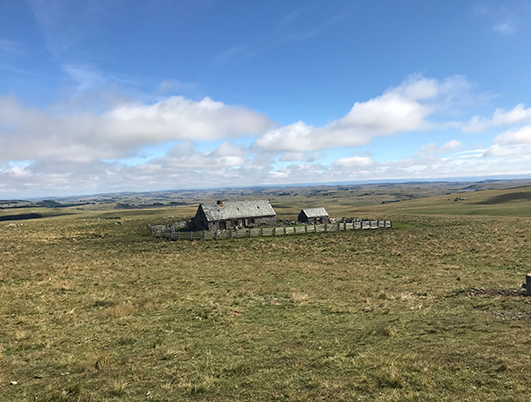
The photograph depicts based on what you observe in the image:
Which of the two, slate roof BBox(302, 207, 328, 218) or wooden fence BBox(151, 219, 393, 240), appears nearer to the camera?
wooden fence BBox(151, 219, 393, 240)

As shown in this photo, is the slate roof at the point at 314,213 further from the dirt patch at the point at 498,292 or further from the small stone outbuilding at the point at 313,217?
the dirt patch at the point at 498,292

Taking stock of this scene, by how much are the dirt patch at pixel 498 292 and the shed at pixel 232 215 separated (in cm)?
4351

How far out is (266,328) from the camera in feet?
43.7

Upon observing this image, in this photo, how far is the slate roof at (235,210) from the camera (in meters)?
56.4

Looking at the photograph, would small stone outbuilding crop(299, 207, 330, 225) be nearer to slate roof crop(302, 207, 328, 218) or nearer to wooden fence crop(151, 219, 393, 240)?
slate roof crop(302, 207, 328, 218)

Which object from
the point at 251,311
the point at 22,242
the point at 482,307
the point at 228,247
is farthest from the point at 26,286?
the point at 22,242

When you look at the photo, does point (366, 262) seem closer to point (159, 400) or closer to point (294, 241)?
point (294, 241)

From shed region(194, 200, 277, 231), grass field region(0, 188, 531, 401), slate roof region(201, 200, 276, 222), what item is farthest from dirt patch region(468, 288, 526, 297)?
slate roof region(201, 200, 276, 222)

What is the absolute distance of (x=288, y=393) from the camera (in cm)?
769

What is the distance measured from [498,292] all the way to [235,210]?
46920 mm

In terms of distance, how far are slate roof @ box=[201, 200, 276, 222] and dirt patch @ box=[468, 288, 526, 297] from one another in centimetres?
4399

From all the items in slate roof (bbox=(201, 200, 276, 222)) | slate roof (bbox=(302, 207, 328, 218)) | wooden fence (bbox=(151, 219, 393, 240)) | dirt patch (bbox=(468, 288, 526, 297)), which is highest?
slate roof (bbox=(201, 200, 276, 222))

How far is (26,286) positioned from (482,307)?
27468 mm

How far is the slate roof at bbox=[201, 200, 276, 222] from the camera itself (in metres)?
→ 56.4
